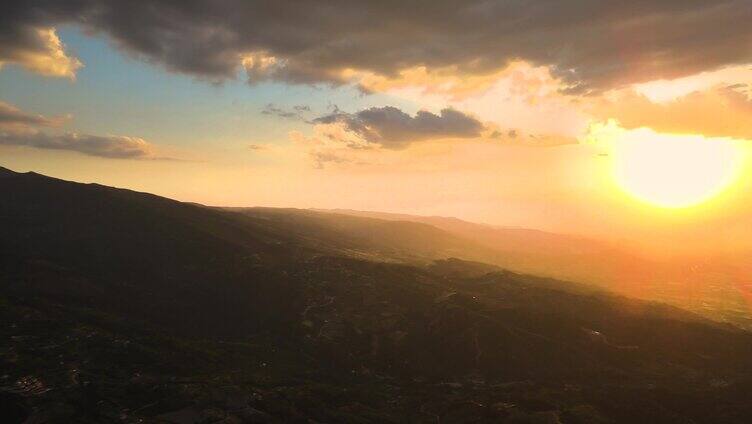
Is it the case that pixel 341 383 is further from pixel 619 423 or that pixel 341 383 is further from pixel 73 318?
pixel 73 318

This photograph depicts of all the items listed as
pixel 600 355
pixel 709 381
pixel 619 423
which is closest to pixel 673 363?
pixel 709 381

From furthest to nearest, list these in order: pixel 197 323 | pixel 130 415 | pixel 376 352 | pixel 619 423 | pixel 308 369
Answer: pixel 197 323
pixel 376 352
pixel 308 369
pixel 619 423
pixel 130 415

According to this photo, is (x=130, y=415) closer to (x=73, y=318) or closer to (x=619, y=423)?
(x=73, y=318)

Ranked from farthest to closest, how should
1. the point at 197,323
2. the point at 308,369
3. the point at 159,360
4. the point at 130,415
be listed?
the point at 197,323 < the point at 308,369 < the point at 159,360 < the point at 130,415

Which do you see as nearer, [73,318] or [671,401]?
[671,401]

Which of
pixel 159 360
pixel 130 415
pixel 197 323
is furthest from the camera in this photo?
pixel 197 323

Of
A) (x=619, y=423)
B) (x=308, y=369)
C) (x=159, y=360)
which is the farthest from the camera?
(x=308, y=369)

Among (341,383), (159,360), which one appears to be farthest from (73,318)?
(341,383)

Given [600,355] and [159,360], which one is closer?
[159,360]

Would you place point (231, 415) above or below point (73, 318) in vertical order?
below
